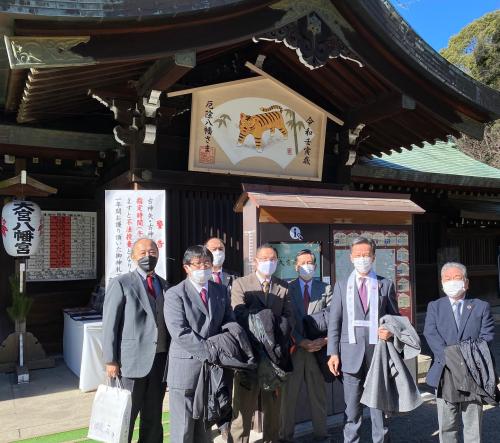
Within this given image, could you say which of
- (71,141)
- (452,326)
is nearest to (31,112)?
(71,141)

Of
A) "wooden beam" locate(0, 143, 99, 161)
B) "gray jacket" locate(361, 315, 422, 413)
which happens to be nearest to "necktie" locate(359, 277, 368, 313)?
"gray jacket" locate(361, 315, 422, 413)

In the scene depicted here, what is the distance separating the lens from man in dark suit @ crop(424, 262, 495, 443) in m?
3.80

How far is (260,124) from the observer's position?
640cm

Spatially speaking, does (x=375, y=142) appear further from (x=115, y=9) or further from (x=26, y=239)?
(x=26, y=239)

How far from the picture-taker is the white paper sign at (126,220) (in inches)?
223

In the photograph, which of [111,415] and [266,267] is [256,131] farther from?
[111,415]

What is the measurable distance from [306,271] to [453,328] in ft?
4.54

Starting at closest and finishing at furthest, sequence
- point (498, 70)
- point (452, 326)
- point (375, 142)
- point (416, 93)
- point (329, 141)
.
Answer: point (452, 326)
point (416, 93)
point (329, 141)
point (375, 142)
point (498, 70)

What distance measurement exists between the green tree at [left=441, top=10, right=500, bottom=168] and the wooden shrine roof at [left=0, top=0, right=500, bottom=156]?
19.9 metres

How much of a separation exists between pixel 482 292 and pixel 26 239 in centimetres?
1128

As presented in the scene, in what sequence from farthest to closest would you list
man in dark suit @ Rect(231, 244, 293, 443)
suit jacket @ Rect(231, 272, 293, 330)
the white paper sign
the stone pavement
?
the white paper sign
the stone pavement
suit jacket @ Rect(231, 272, 293, 330)
man in dark suit @ Rect(231, 244, 293, 443)

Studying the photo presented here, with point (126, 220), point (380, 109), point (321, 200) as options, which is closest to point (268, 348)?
point (321, 200)

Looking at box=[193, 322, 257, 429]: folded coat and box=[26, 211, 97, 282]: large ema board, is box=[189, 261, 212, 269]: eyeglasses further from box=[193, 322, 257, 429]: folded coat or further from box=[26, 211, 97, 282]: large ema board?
box=[26, 211, 97, 282]: large ema board

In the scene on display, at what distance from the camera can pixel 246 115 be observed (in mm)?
6289
